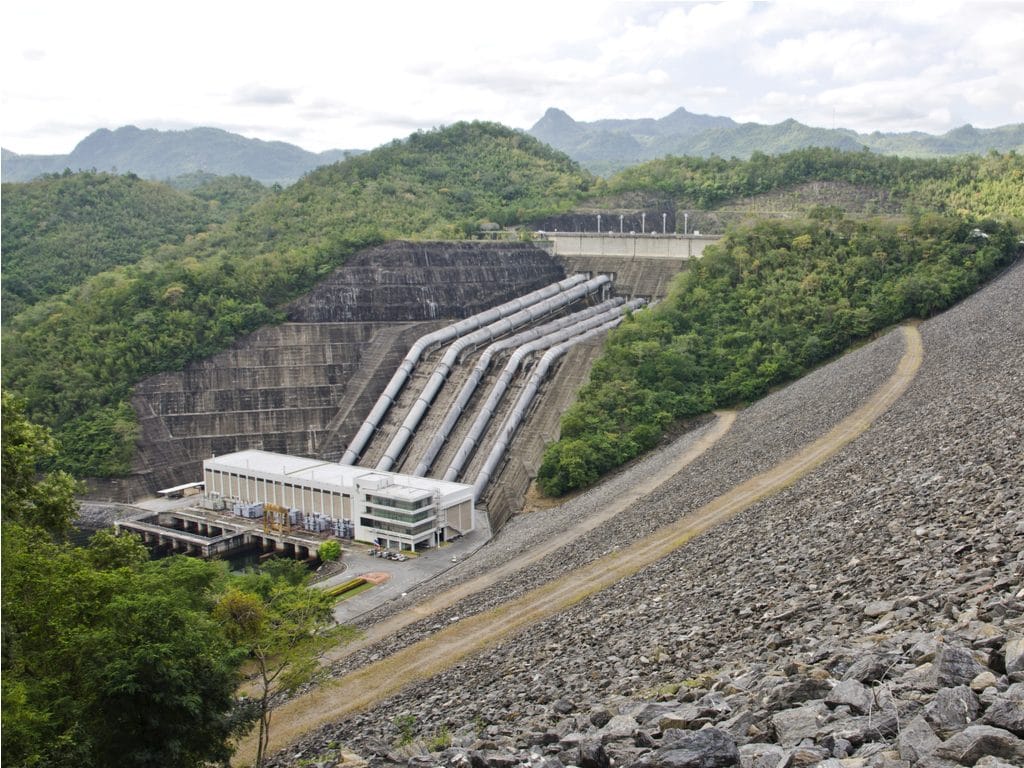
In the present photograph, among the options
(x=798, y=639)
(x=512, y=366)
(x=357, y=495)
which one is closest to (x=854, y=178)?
(x=512, y=366)

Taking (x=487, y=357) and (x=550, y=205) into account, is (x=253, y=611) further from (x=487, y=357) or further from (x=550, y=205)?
(x=550, y=205)

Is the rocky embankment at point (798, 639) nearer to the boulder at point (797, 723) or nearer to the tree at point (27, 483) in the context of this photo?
the boulder at point (797, 723)

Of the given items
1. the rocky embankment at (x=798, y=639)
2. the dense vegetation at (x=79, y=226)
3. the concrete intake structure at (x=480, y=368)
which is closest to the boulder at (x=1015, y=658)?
the rocky embankment at (x=798, y=639)


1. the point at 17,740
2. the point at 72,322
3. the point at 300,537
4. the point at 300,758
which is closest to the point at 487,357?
the point at 300,537

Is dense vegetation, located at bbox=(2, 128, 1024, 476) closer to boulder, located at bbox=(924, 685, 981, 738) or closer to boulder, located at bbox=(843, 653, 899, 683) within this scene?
boulder, located at bbox=(843, 653, 899, 683)

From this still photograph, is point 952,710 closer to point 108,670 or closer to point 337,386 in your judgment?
point 108,670

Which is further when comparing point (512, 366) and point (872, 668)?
point (512, 366)

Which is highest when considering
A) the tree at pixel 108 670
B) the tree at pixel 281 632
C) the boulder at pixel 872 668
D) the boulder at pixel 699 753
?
the boulder at pixel 872 668
